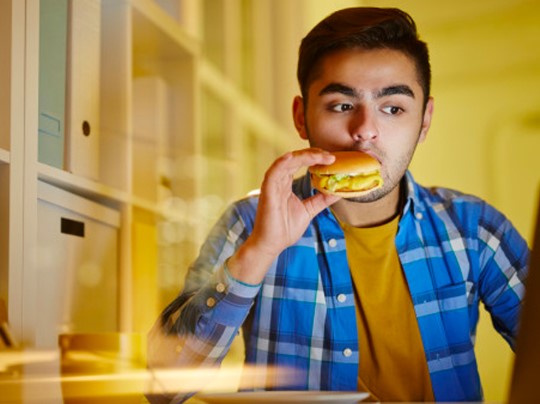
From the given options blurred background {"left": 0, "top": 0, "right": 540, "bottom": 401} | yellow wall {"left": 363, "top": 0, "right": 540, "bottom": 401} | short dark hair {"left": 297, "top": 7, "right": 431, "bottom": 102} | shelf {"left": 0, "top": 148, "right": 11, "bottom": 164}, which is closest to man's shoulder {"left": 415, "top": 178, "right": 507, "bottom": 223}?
short dark hair {"left": 297, "top": 7, "right": 431, "bottom": 102}

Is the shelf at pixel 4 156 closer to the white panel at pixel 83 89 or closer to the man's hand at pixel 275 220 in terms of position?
the white panel at pixel 83 89

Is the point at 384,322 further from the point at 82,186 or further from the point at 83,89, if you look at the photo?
the point at 83,89

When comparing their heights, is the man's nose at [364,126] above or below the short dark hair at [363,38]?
below

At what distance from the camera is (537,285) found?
480 millimetres

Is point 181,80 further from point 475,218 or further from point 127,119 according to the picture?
point 475,218

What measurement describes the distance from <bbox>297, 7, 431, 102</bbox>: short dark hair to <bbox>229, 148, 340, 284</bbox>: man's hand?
0.27 m

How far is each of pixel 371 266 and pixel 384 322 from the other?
0.37ft

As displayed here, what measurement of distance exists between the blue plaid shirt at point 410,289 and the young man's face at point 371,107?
10 cm

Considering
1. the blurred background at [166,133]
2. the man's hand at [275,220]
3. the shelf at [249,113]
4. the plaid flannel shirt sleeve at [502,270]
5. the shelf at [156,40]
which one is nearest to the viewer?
the man's hand at [275,220]

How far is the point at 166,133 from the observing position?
6.40ft

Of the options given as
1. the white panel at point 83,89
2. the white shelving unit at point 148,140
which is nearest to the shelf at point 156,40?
the white shelving unit at point 148,140

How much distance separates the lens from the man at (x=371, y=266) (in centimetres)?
132

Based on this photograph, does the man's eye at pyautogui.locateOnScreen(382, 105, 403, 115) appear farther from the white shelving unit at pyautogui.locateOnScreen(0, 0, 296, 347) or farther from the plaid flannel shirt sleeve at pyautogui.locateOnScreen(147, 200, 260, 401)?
the white shelving unit at pyautogui.locateOnScreen(0, 0, 296, 347)

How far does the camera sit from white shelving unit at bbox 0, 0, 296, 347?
4.08 feet
